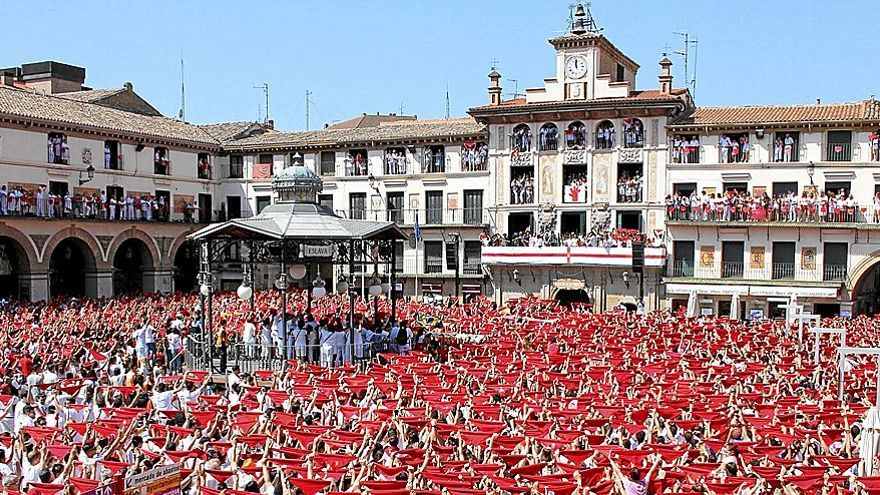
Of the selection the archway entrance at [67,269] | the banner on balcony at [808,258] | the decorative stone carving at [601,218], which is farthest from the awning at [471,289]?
the archway entrance at [67,269]

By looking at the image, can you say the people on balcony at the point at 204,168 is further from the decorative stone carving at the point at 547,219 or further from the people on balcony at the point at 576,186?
the people on balcony at the point at 576,186

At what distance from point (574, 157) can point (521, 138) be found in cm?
296

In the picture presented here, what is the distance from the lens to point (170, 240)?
4962cm

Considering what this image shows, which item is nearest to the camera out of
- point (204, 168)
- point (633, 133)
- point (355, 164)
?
point (633, 133)

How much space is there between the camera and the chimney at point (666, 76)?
45.8m

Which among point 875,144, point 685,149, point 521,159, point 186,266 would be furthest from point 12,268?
point 875,144

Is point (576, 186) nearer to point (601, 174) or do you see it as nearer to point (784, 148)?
point (601, 174)

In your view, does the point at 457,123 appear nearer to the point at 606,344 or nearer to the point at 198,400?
the point at 606,344

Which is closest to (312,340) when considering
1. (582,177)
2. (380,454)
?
(380,454)

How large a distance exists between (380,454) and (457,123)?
39465 millimetres

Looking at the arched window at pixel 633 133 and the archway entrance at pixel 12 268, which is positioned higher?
the arched window at pixel 633 133

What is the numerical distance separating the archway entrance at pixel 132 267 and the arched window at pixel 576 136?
2238cm

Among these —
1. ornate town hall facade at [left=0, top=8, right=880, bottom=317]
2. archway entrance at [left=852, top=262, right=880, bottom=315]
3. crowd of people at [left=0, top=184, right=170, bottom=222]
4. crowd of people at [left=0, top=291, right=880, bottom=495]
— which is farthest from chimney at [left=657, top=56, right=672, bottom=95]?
crowd of people at [left=0, top=184, right=170, bottom=222]

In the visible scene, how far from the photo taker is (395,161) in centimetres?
5016
